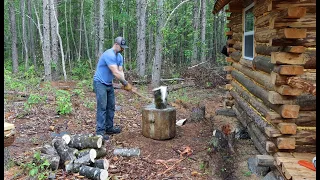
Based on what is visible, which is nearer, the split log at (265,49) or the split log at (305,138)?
the split log at (305,138)

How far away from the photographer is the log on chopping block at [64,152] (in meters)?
5.24

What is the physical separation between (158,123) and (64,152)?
2074 millimetres

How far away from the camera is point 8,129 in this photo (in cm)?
226

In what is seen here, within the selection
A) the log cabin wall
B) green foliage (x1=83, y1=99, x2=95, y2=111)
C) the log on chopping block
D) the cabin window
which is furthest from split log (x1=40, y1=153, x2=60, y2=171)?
the cabin window

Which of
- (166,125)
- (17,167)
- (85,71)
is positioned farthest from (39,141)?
(85,71)

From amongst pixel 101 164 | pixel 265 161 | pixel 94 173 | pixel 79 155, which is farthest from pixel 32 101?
pixel 265 161

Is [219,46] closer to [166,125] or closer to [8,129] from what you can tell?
[166,125]

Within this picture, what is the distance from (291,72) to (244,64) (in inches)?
119

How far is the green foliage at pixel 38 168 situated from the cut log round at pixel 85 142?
786 mm

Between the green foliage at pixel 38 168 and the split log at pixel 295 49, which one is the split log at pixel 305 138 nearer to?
the split log at pixel 295 49

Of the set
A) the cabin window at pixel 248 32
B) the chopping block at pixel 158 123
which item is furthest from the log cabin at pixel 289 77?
the chopping block at pixel 158 123

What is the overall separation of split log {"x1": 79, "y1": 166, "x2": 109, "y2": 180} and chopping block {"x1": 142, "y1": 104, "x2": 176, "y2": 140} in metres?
2.01

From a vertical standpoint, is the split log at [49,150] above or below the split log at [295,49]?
below

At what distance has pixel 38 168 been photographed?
495cm
